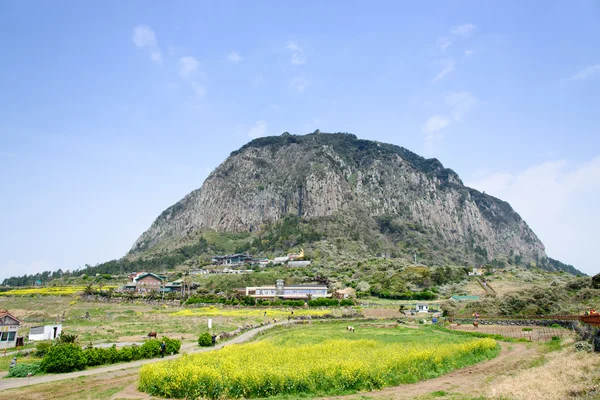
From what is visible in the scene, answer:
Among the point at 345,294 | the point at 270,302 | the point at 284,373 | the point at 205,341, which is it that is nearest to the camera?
the point at 284,373

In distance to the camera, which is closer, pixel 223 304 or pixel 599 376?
pixel 599 376

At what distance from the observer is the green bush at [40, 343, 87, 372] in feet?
78.1

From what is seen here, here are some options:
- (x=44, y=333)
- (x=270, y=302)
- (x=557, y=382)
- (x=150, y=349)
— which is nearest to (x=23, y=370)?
(x=150, y=349)

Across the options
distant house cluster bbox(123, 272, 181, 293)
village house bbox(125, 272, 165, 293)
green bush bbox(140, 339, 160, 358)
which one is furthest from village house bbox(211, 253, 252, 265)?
green bush bbox(140, 339, 160, 358)

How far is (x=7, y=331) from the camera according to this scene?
33562 mm

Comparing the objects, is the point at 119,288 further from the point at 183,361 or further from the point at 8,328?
the point at 183,361

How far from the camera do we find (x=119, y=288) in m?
119

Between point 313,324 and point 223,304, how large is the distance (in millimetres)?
30107

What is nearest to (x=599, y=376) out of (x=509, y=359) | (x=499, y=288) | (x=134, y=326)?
(x=509, y=359)

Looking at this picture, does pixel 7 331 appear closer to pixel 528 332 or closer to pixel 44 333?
pixel 44 333

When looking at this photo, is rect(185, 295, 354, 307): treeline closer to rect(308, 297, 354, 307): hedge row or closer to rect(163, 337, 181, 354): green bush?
rect(308, 297, 354, 307): hedge row

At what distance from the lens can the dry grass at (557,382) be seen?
54.2 ft

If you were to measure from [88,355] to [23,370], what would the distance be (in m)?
3.47

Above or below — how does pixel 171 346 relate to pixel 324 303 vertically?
above
